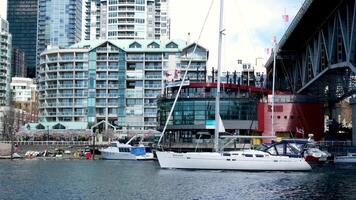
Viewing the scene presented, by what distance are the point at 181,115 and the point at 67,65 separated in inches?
2677

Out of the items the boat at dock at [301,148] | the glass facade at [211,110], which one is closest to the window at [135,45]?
the glass facade at [211,110]

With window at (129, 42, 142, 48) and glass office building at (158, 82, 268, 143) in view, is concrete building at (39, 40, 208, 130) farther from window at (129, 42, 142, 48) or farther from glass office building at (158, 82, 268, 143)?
glass office building at (158, 82, 268, 143)

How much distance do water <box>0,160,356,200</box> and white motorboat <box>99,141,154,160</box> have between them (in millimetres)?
44364

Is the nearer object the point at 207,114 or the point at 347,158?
the point at 347,158

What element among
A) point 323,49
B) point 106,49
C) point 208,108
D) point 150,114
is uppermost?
point 106,49

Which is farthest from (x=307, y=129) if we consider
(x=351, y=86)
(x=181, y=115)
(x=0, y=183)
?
(x=0, y=183)

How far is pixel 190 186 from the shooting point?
176ft

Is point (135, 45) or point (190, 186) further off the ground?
point (135, 45)

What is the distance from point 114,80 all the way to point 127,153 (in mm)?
63444

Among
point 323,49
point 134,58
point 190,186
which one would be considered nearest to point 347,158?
point 323,49

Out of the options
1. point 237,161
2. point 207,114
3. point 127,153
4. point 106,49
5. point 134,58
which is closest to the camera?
point 237,161

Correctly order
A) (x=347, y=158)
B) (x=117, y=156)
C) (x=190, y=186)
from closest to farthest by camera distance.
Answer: (x=190, y=186)
(x=347, y=158)
(x=117, y=156)

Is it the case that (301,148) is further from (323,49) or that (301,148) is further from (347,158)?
(323,49)

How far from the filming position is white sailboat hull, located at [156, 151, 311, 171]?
235ft
